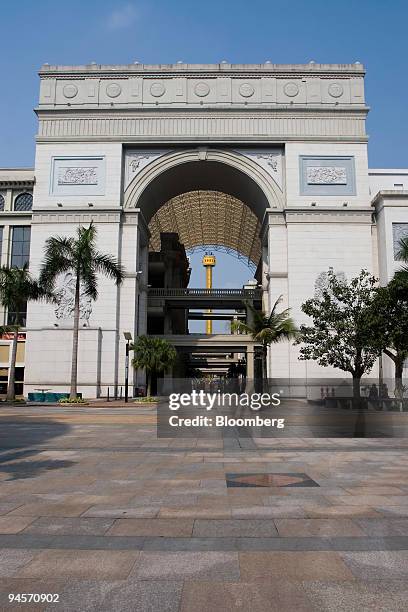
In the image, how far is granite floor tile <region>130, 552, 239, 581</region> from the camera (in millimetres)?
4566

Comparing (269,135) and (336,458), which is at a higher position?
(269,135)

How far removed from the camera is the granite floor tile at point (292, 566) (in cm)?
457

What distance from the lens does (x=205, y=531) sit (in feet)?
19.7

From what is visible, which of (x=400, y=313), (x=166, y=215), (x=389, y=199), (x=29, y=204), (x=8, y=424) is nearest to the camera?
(x=8, y=424)

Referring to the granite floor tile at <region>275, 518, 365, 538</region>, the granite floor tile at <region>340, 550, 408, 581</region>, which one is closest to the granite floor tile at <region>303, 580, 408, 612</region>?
the granite floor tile at <region>340, 550, 408, 581</region>

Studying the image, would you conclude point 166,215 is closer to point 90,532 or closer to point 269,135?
point 269,135

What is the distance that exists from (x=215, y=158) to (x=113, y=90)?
10.2 meters

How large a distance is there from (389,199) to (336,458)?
34.2 metres

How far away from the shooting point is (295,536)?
5801mm

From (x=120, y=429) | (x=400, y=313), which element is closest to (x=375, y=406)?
(x=400, y=313)

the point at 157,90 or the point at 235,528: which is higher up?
the point at 157,90

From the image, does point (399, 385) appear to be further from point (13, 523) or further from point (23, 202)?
point (23, 202)

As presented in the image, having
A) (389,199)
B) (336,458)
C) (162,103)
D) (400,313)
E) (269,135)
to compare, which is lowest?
(336,458)

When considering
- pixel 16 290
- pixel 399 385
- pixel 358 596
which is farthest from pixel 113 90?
pixel 358 596
